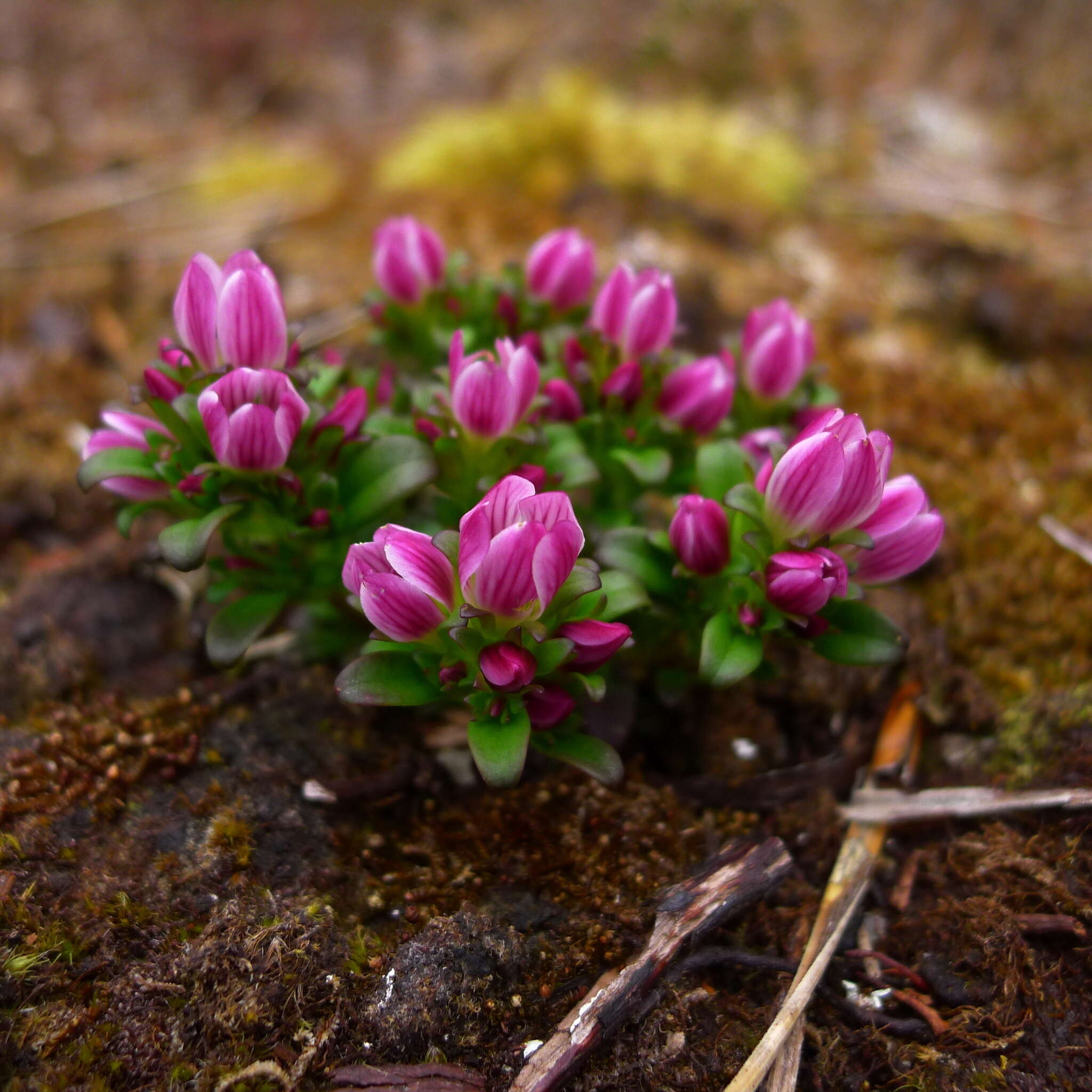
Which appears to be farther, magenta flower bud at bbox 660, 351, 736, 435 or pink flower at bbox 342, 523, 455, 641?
magenta flower bud at bbox 660, 351, 736, 435

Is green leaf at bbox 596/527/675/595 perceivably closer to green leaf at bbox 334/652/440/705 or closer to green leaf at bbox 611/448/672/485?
green leaf at bbox 611/448/672/485

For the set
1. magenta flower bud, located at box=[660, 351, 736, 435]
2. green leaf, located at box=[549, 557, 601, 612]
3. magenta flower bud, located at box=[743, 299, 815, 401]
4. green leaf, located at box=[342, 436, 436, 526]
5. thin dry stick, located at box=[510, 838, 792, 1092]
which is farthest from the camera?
magenta flower bud, located at box=[743, 299, 815, 401]

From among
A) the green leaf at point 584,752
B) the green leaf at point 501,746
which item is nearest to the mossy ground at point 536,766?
the green leaf at point 584,752

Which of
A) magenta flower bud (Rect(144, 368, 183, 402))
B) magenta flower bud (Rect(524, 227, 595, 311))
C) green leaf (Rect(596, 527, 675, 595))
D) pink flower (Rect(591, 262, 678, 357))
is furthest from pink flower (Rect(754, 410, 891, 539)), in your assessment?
magenta flower bud (Rect(144, 368, 183, 402))

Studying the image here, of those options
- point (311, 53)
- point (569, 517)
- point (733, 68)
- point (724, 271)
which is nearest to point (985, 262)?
point (724, 271)

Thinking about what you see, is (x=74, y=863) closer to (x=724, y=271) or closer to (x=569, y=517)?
(x=569, y=517)
